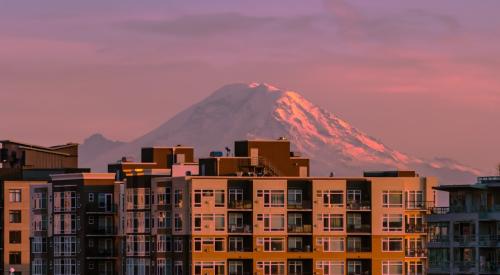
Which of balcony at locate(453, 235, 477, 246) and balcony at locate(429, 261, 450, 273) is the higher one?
balcony at locate(453, 235, 477, 246)

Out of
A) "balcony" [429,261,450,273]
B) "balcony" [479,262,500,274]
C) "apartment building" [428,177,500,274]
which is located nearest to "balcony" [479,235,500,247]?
"apartment building" [428,177,500,274]

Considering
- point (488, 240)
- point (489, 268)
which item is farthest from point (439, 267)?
point (489, 268)

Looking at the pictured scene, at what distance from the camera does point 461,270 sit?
189m

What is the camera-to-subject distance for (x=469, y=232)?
18962cm

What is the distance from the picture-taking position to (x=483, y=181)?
192 m

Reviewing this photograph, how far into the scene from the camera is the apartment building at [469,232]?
187250 millimetres

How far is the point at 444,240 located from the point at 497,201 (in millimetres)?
6303

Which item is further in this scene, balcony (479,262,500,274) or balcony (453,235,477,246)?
balcony (453,235,477,246)

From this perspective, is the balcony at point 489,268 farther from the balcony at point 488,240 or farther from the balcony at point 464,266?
the balcony at point 488,240

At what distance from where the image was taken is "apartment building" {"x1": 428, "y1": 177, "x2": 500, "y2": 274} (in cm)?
18725

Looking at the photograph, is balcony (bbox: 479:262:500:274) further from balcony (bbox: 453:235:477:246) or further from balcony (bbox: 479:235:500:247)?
balcony (bbox: 453:235:477:246)

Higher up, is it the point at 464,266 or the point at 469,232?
the point at 469,232

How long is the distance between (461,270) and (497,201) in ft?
21.5

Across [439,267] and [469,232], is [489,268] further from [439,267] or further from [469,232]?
[439,267]
